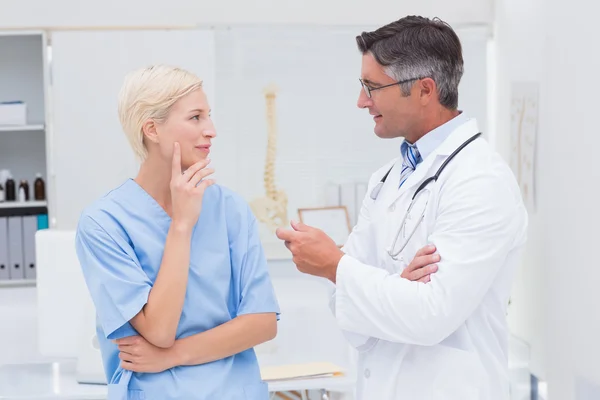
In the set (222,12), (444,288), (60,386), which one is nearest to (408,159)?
(444,288)

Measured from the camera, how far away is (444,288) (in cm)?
145

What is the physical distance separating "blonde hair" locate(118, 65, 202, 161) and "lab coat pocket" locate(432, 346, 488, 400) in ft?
2.27

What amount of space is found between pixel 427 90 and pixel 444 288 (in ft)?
1.29

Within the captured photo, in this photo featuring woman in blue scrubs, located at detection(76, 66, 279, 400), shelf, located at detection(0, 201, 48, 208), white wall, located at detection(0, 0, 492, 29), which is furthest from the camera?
shelf, located at detection(0, 201, 48, 208)

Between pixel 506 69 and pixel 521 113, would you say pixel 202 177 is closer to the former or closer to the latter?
pixel 521 113

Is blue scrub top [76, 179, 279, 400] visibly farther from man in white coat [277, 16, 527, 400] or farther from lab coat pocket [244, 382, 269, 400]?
man in white coat [277, 16, 527, 400]

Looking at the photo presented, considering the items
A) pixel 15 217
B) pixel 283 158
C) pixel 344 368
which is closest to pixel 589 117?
A: pixel 344 368

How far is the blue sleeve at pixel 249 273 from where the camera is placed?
1.65 metres

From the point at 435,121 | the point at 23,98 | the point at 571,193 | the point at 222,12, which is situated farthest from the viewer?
the point at 23,98

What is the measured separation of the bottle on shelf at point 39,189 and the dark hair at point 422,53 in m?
3.60

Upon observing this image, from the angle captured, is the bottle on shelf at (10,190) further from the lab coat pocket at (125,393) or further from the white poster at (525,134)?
the lab coat pocket at (125,393)

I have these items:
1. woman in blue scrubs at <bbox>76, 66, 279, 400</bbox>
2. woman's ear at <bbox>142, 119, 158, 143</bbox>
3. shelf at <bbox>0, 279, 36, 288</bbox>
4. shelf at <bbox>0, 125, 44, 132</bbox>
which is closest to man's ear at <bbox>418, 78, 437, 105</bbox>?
woman in blue scrubs at <bbox>76, 66, 279, 400</bbox>

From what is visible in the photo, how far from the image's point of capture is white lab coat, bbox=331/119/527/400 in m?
1.45

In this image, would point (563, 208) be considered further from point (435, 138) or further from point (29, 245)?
point (29, 245)
